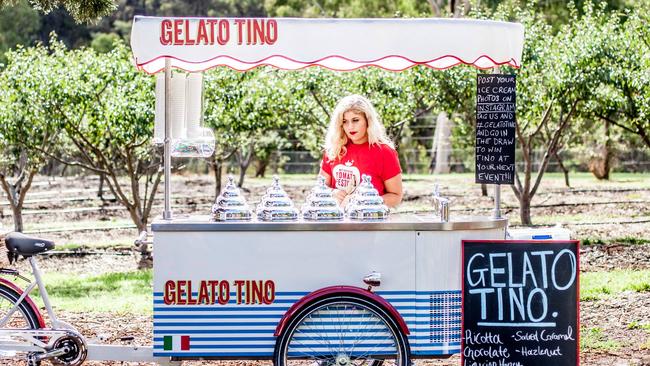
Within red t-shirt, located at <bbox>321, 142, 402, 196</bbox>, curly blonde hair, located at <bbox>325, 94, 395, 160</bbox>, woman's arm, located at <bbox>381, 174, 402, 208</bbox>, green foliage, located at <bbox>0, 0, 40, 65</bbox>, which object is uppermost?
green foliage, located at <bbox>0, 0, 40, 65</bbox>

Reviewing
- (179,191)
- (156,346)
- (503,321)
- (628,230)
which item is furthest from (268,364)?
(179,191)

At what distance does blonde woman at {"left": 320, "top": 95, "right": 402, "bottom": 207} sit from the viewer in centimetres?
626

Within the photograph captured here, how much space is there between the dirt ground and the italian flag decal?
0.62 metres

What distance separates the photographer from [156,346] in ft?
17.9

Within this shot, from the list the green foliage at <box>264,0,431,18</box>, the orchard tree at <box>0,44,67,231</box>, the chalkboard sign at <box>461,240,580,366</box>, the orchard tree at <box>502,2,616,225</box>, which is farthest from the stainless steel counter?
the green foliage at <box>264,0,431,18</box>

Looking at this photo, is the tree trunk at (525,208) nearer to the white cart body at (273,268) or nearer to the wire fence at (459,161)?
the white cart body at (273,268)

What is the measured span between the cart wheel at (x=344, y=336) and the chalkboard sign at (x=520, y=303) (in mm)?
410

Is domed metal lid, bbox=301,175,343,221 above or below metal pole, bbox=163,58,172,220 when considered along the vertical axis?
below

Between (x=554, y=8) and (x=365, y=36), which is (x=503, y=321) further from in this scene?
(x=554, y=8)

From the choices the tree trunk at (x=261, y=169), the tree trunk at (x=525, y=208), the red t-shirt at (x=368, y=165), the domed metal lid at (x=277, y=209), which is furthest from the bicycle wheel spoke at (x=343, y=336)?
the tree trunk at (x=261, y=169)

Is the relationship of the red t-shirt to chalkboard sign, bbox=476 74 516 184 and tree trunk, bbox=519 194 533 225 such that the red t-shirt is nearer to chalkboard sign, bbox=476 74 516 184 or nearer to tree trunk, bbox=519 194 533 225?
chalkboard sign, bbox=476 74 516 184

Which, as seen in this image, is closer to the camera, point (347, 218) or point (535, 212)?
point (347, 218)

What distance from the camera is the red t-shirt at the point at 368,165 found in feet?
20.6

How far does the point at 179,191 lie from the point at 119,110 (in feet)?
41.7
